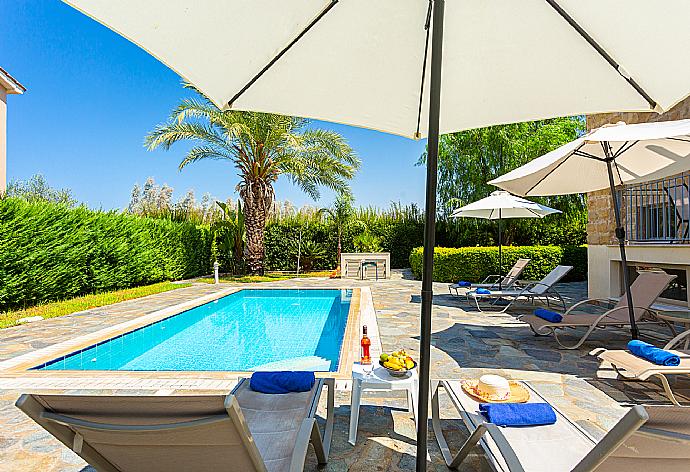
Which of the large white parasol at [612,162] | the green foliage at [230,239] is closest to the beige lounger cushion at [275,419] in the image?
the large white parasol at [612,162]

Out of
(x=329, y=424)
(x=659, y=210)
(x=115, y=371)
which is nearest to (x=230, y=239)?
(x=115, y=371)

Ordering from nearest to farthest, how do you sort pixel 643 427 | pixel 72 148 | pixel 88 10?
pixel 643 427, pixel 88 10, pixel 72 148

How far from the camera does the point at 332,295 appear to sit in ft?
46.6

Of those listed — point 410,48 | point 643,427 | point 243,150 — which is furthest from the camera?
point 243,150

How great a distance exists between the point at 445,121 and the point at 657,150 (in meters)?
4.43

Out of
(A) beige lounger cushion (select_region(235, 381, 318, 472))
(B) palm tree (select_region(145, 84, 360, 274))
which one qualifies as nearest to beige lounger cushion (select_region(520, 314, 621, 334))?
(A) beige lounger cushion (select_region(235, 381, 318, 472))

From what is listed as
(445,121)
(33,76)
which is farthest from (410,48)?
(33,76)

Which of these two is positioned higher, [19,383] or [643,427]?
[643,427]

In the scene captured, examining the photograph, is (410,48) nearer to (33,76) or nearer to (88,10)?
(88,10)

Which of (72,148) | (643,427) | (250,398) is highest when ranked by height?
(72,148)

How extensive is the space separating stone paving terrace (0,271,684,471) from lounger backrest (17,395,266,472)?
136cm

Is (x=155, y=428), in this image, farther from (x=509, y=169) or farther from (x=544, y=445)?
(x=509, y=169)

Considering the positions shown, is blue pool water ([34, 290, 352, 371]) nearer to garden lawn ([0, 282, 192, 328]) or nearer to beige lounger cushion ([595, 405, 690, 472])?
garden lawn ([0, 282, 192, 328])

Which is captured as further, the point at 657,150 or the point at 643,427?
the point at 657,150
